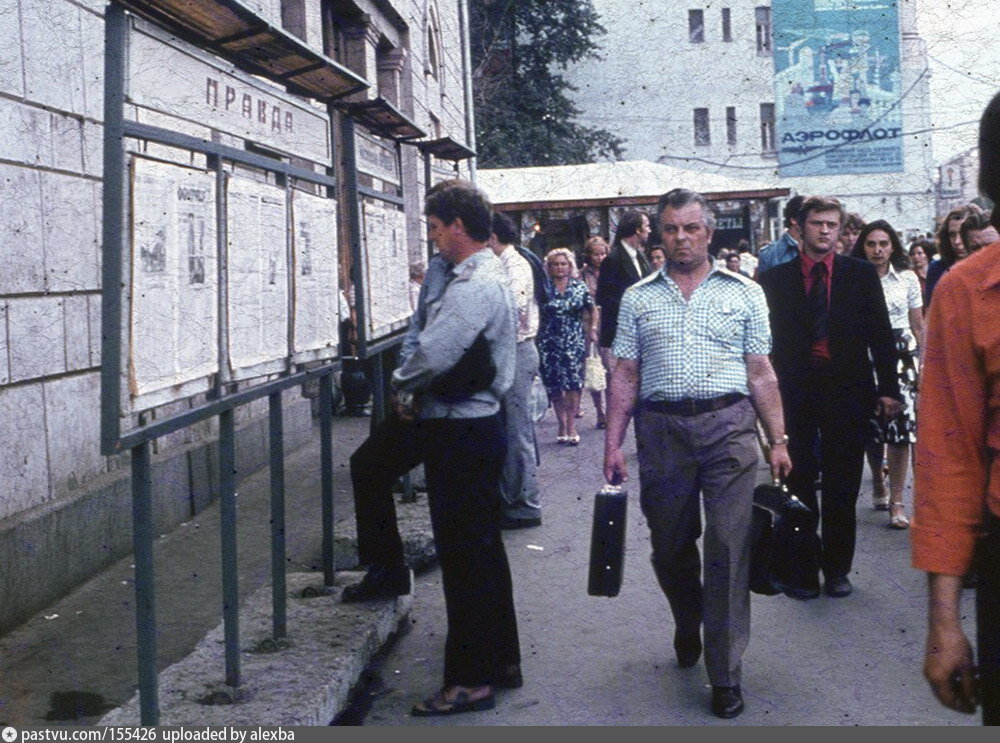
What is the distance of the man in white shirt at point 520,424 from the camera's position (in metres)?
8.29

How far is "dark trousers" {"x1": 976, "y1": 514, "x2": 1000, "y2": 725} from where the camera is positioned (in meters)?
2.42

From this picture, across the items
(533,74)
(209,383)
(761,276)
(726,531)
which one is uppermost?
(533,74)

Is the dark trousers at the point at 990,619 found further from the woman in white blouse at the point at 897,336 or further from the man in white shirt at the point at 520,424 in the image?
the woman in white blouse at the point at 897,336

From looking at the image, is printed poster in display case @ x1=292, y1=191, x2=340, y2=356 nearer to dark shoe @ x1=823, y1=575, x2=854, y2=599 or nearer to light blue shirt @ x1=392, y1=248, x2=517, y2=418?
light blue shirt @ x1=392, y1=248, x2=517, y2=418

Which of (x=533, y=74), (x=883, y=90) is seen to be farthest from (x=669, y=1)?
(x=883, y=90)

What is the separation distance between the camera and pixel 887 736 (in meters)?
4.36

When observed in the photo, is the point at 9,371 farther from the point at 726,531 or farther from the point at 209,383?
the point at 726,531

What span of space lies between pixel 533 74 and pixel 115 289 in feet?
131

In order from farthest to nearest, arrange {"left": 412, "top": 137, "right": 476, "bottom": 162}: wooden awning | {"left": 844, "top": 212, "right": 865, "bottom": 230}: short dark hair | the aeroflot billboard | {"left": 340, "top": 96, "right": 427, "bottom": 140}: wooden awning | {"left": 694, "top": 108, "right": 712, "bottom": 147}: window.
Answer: {"left": 694, "top": 108, "right": 712, "bottom": 147}: window
the aeroflot billboard
{"left": 844, "top": 212, "right": 865, "bottom": 230}: short dark hair
{"left": 412, "top": 137, "right": 476, "bottom": 162}: wooden awning
{"left": 340, "top": 96, "right": 427, "bottom": 140}: wooden awning

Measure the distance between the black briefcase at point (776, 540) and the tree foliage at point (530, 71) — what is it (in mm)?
36001

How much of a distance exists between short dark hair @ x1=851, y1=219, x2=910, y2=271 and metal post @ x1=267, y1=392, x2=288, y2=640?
4476 millimetres

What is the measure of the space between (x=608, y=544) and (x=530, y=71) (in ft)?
127

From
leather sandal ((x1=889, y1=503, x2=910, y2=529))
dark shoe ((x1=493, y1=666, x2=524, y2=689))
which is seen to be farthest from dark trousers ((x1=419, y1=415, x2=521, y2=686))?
leather sandal ((x1=889, y1=503, x2=910, y2=529))

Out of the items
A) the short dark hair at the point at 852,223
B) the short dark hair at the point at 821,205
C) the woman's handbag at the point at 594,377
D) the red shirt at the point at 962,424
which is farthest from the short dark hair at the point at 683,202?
the woman's handbag at the point at 594,377
